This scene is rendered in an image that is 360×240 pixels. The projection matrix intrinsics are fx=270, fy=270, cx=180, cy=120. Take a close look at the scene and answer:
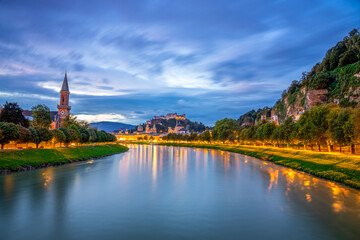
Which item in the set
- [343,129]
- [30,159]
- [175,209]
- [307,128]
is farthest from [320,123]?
[30,159]

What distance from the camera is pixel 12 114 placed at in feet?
160

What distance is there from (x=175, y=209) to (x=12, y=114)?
4368cm

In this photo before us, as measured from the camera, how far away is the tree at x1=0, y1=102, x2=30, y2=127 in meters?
48.4

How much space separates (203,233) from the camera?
13148 millimetres

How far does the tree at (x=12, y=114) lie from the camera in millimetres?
48422

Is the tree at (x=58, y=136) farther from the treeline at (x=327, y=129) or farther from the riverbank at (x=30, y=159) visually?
the treeline at (x=327, y=129)

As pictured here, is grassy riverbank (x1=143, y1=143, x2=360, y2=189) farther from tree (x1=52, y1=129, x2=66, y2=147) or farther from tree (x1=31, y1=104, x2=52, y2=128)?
tree (x1=31, y1=104, x2=52, y2=128)

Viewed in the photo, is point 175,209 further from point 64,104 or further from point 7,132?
point 64,104

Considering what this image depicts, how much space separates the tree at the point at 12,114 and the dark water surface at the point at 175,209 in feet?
80.9

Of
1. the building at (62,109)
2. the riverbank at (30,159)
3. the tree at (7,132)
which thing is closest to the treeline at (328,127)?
the riverbank at (30,159)

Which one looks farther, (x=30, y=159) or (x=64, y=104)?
(x=64, y=104)

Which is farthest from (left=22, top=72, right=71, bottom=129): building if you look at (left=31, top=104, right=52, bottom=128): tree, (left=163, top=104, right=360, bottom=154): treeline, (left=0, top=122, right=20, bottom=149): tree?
(left=163, top=104, right=360, bottom=154): treeline

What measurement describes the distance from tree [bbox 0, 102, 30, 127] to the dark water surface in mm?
24663

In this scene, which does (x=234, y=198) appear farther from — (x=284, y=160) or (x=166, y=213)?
(x=284, y=160)
